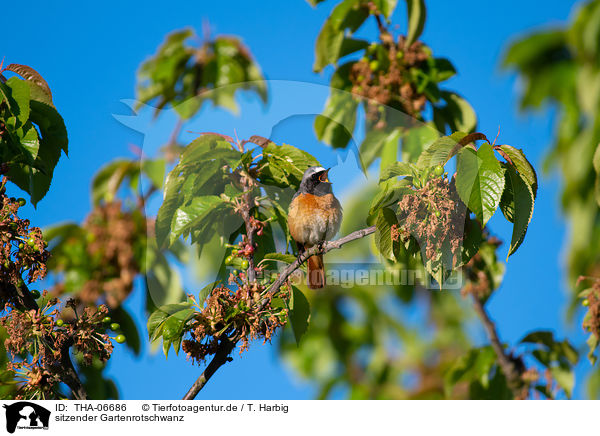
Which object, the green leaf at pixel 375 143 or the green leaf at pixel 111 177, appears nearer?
the green leaf at pixel 375 143

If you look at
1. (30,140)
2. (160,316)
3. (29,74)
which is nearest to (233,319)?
(160,316)

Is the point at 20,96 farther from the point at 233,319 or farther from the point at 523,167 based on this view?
the point at 523,167

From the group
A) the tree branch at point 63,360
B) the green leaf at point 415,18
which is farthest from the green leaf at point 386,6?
the tree branch at point 63,360

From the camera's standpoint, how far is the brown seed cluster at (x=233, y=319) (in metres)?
1.75

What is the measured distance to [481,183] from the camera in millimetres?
1709

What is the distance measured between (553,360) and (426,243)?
1460 mm

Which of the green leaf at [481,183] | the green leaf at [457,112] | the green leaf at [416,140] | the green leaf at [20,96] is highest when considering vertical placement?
the green leaf at [457,112]

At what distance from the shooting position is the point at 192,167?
2.07m

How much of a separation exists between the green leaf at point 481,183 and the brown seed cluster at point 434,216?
0.05m

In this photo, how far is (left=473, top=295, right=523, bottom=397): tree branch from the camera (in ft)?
8.57

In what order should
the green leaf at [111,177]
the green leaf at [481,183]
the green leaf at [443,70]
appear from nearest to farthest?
the green leaf at [481,183], the green leaf at [443,70], the green leaf at [111,177]

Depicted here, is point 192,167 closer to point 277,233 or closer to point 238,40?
point 277,233

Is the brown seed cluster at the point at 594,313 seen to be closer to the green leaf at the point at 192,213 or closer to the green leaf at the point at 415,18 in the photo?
the green leaf at the point at 415,18

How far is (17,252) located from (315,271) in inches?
46.2
